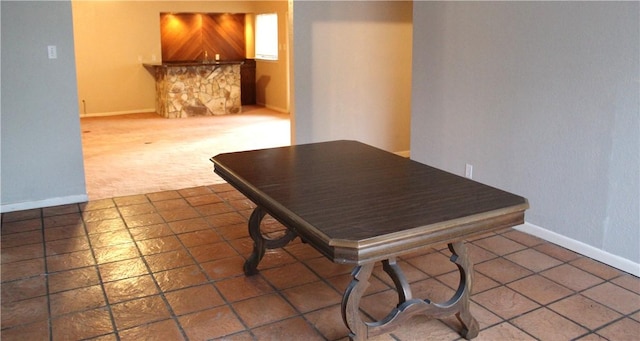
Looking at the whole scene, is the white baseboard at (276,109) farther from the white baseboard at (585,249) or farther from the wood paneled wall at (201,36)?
the white baseboard at (585,249)

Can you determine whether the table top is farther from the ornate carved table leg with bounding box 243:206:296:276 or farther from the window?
the window

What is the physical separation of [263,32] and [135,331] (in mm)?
8273

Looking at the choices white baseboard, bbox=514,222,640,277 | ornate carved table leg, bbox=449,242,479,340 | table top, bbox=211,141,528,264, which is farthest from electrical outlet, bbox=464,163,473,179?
ornate carved table leg, bbox=449,242,479,340

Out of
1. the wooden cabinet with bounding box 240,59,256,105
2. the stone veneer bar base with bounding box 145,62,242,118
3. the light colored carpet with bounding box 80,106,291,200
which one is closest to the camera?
the light colored carpet with bounding box 80,106,291,200

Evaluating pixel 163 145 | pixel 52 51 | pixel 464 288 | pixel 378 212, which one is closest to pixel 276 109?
pixel 163 145

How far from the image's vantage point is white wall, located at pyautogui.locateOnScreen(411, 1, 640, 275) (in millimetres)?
2951

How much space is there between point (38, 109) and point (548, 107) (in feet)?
11.8

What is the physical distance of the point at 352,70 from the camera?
525 cm

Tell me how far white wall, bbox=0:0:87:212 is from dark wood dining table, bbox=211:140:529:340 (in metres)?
2.04

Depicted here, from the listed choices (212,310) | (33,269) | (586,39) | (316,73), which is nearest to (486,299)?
(212,310)

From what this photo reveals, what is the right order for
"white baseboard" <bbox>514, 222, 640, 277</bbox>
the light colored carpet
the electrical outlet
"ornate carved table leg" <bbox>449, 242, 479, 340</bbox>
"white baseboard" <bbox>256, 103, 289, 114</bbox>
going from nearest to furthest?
"ornate carved table leg" <bbox>449, 242, 479, 340</bbox>
"white baseboard" <bbox>514, 222, 640, 277</bbox>
the electrical outlet
the light colored carpet
"white baseboard" <bbox>256, 103, 289, 114</bbox>

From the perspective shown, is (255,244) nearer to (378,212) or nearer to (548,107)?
(378,212)

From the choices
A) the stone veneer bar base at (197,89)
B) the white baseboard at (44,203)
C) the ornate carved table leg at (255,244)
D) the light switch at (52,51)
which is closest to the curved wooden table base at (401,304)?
the ornate carved table leg at (255,244)

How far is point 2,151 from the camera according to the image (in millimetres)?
3996
